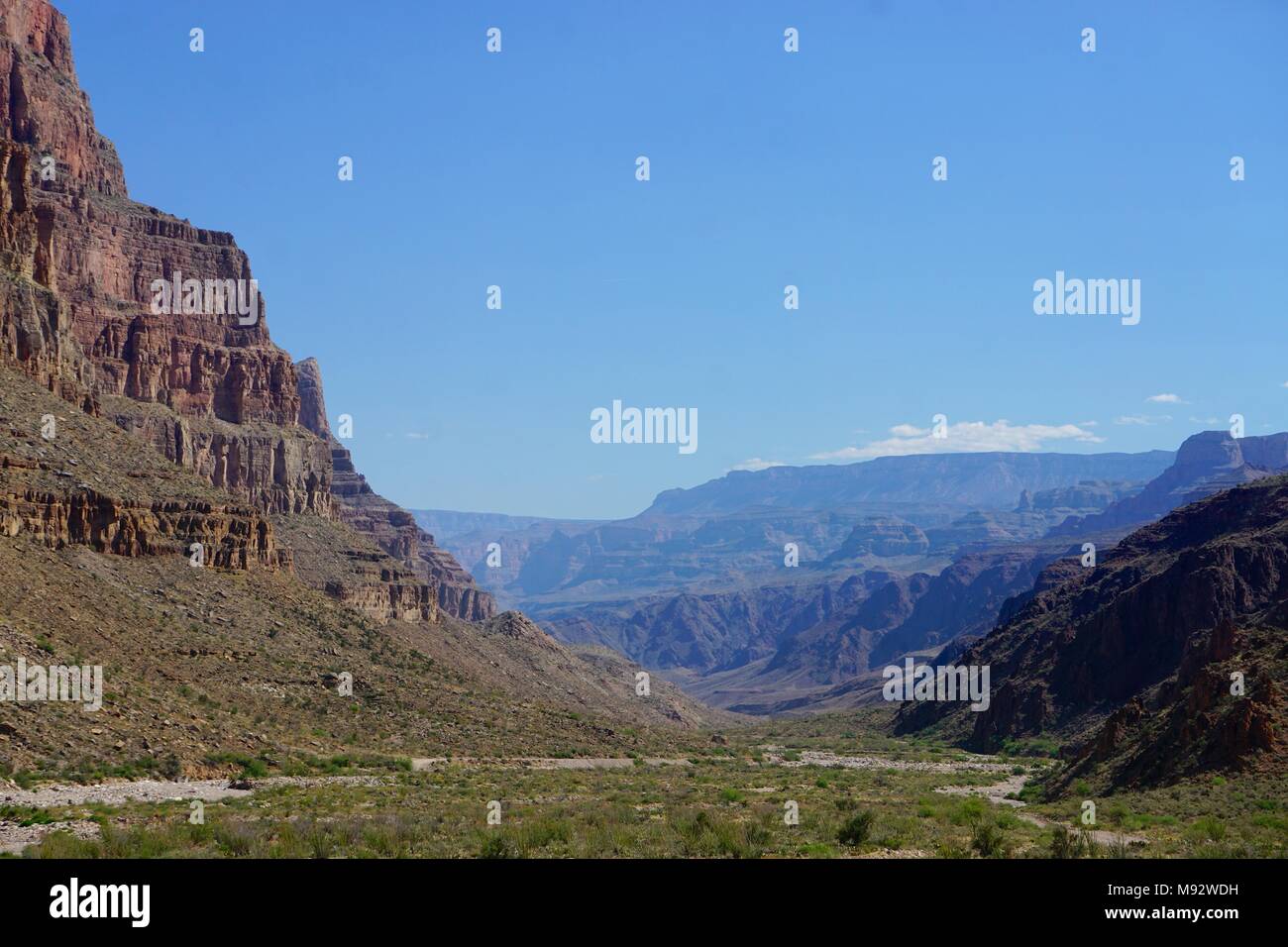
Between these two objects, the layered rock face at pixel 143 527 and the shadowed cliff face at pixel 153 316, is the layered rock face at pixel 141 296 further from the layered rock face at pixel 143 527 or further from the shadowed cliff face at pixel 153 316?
the layered rock face at pixel 143 527

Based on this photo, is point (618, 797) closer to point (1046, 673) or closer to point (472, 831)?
point (472, 831)

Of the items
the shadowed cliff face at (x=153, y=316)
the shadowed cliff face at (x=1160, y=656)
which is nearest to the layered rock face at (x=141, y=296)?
the shadowed cliff face at (x=153, y=316)

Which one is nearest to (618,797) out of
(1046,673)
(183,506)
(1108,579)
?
(183,506)

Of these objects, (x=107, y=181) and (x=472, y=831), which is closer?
(x=472, y=831)

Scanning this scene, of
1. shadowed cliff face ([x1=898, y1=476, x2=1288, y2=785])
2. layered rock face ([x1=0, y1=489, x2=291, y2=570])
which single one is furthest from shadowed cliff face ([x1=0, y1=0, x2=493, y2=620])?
shadowed cliff face ([x1=898, y1=476, x2=1288, y2=785])

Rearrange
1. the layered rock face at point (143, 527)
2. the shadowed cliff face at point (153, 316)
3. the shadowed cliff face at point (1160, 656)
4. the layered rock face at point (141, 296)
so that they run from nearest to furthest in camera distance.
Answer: the shadowed cliff face at point (1160, 656) < the layered rock face at point (143, 527) < the shadowed cliff face at point (153, 316) < the layered rock face at point (141, 296)

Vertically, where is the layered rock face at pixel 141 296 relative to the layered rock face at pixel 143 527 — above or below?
above
